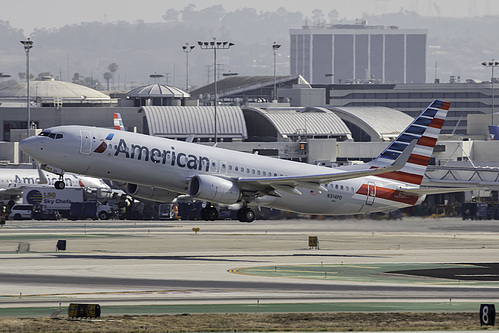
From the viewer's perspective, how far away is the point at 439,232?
94.2 metres

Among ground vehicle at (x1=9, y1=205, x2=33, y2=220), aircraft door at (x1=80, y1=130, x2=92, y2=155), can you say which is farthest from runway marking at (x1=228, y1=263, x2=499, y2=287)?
ground vehicle at (x1=9, y1=205, x2=33, y2=220)

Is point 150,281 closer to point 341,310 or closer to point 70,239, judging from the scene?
point 341,310

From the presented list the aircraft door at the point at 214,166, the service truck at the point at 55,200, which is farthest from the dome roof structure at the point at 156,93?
the aircraft door at the point at 214,166

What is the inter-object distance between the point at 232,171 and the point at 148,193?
19.9 feet

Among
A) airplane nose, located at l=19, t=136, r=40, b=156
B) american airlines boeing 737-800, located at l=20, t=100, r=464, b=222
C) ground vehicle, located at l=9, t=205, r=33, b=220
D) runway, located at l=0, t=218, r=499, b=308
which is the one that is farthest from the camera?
ground vehicle, located at l=9, t=205, r=33, b=220

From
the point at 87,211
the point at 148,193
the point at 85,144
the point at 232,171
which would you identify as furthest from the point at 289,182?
the point at 87,211

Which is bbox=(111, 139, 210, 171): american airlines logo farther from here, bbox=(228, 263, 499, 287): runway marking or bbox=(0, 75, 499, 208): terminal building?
bbox=(0, 75, 499, 208): terminal building

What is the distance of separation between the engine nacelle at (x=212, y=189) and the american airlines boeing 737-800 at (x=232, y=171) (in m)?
0.07

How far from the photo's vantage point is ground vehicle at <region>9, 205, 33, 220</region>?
390ft

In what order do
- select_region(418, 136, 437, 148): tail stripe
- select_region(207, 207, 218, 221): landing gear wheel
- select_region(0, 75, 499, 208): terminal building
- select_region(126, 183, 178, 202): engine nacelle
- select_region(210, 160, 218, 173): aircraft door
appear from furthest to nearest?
select_region(0, 75, 499, 208): terminal building < select_region(418, 136, 437, 148): tail stripe < select_region(207, 207, 218, 221): landing gear wheel < select_region(126, 183, 178, 202): engine nacelle < select_region(210, 160, 218, 173): aircraft door

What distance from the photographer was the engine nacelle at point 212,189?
6506 cm

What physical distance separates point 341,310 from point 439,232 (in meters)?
51.6

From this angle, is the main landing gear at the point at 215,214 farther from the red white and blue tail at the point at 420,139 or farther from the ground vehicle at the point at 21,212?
the ground vehicle at the point at 21,212

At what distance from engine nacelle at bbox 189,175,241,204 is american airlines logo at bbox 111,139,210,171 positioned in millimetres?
1073
